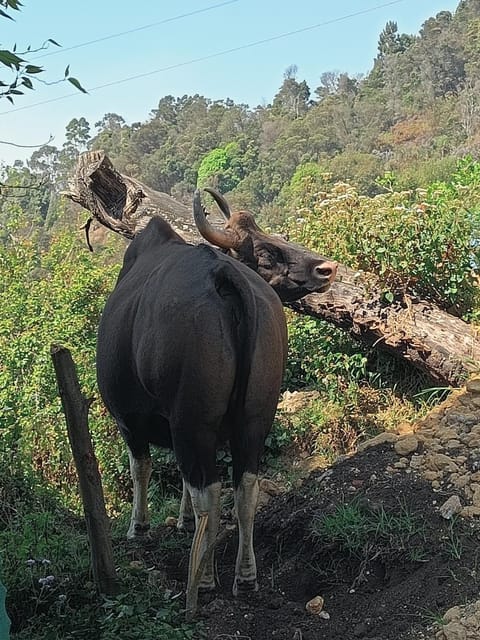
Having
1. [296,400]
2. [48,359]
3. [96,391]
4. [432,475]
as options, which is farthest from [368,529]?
[48,359]

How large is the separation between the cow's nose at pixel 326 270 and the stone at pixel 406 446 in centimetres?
134

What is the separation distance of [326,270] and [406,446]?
4.79 feet

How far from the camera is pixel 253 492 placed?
4.19 metres

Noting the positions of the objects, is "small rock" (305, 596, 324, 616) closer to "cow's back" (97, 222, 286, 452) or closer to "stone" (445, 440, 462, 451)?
"cow's back" (97, 222, 286, 452)

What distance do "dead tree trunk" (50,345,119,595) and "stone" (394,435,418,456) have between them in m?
2.33

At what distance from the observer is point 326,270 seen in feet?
19.7

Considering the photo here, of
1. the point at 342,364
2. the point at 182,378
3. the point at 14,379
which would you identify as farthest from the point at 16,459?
the point at 182,378

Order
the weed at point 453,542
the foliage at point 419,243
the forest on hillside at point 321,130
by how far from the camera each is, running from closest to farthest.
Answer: the weed at point 453,542, the foliage at point 419,243, the forest on hillside at point 321,130

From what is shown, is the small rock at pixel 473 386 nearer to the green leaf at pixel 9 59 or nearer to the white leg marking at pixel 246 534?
the white leg marking at pixel 246 534

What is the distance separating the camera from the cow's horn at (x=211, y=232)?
548 cm

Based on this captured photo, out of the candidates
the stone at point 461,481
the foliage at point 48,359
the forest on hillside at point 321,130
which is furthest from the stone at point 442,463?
the forest on hillside at point 321,130

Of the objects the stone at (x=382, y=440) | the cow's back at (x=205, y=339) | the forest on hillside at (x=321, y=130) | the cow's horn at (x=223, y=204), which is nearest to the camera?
the cow's back at (x=205, y=339)

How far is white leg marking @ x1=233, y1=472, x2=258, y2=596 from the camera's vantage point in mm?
4168

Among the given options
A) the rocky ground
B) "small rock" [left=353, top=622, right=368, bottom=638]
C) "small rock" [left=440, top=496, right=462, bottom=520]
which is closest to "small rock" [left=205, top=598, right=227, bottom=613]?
the rocky ground
